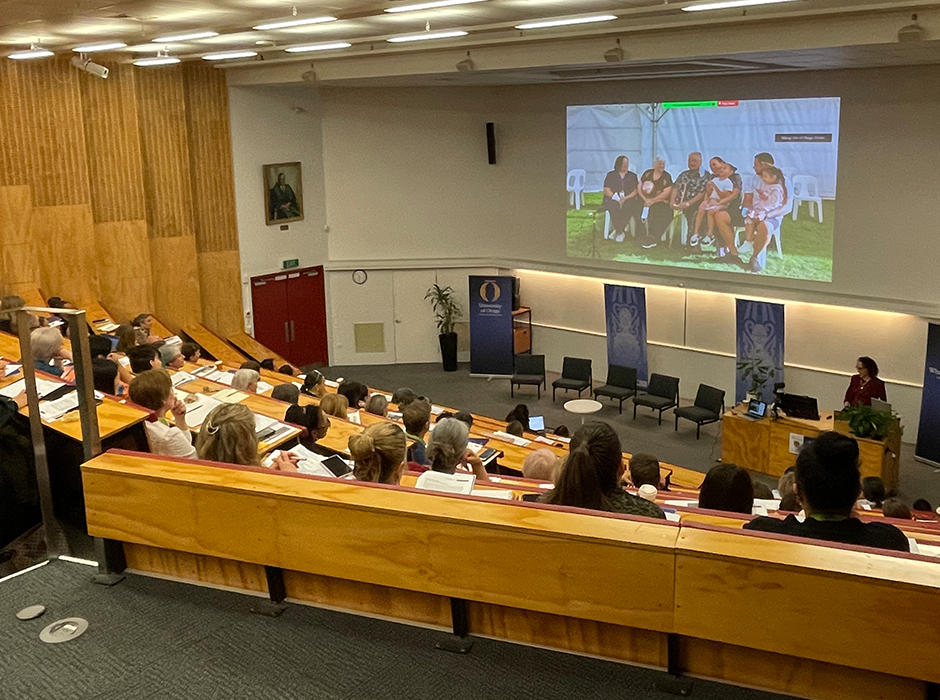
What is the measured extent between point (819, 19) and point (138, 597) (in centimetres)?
776

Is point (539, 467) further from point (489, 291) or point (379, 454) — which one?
point (489, 291)

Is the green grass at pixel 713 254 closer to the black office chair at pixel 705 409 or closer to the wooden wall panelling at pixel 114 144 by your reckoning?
the black office chair at pixel 705 409

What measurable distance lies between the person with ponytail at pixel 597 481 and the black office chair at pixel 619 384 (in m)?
9.16

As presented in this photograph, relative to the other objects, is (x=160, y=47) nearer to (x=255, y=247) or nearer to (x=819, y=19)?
(x=255, y=247)

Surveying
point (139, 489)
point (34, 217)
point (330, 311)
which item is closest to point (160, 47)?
point (34, 217)

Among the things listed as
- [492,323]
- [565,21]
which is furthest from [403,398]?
[492,323]

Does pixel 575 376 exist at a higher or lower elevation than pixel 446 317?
lower

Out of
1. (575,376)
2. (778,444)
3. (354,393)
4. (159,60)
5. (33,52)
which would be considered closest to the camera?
(354,393)

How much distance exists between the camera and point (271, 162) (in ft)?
49.3

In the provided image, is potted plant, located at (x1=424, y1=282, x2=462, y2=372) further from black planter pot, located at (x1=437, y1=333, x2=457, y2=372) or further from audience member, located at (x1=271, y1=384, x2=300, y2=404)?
audience member, located at (x1=271, y1=384, x2=300, y2=404)

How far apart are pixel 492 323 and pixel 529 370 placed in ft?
4.60

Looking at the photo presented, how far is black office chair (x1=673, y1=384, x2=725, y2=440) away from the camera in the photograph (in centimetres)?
1193

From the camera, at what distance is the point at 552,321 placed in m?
15.3

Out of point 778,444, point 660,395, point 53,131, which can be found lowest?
point 778,444
